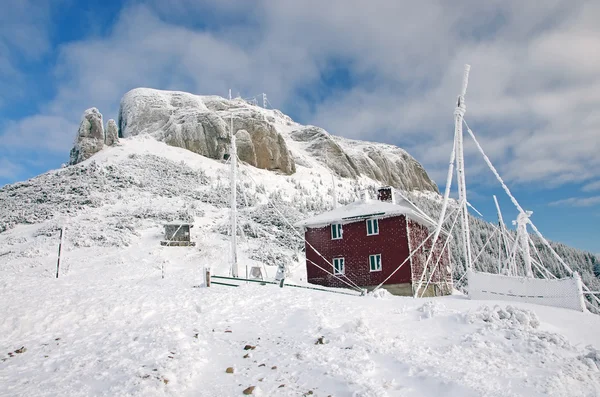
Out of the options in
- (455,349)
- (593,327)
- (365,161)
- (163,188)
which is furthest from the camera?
(365,161)

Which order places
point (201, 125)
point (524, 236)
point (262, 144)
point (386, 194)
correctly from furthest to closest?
point (262, 144)
point (201, 125)
point (386, 194)
point (524, 236)

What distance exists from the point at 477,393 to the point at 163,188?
49421mm

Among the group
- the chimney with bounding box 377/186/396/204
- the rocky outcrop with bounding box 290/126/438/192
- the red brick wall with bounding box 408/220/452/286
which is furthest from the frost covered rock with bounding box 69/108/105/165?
the red brick wall with bounding box 408/220/452/286

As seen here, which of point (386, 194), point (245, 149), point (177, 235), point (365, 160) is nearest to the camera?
point (386, 194)

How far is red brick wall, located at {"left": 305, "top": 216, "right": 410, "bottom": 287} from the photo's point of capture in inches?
1081

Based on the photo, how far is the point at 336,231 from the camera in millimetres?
29531

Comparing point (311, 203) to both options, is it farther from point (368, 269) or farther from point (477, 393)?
point (477, 393)

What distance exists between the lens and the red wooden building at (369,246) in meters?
27.4

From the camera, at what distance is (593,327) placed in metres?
12.5

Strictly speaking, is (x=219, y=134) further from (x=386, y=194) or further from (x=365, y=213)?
(x=365, y=213)

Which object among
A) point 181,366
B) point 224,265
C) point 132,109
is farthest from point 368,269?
point 132,109

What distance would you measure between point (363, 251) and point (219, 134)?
53.3 m

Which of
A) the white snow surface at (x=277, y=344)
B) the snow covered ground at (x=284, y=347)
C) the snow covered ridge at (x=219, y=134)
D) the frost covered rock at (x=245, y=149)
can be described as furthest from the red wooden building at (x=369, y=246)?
the frost covered rock at (x=245, y=149)

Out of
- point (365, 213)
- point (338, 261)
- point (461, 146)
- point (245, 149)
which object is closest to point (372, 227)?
point (365, 213)
